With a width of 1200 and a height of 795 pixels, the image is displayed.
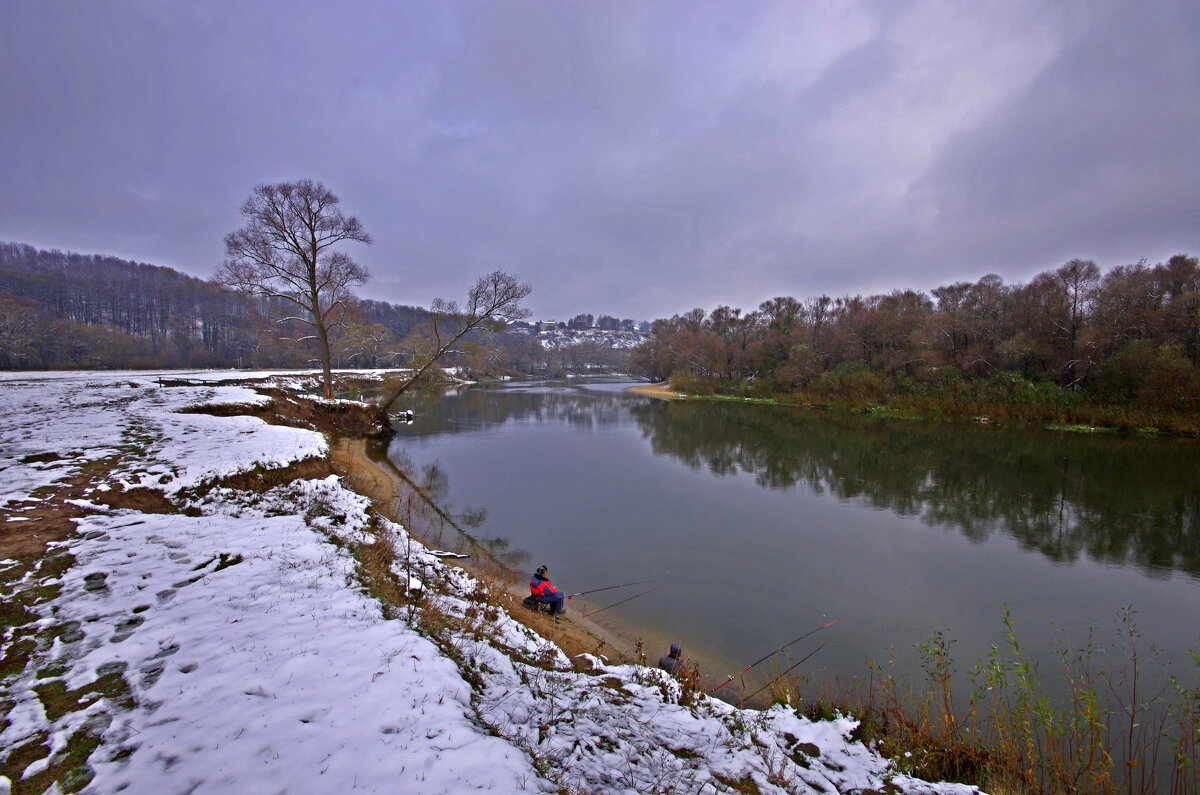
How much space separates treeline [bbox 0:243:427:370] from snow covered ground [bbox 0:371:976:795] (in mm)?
45571

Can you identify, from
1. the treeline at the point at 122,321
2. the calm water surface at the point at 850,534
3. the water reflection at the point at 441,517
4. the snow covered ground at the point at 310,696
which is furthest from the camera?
the treeline at the point at 122,321

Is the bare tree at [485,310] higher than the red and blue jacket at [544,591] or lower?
higher

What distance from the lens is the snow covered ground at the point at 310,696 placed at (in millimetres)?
2529

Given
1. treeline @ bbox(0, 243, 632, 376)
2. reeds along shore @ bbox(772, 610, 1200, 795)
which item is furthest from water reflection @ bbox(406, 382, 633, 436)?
reeds along shore @ bbox(772, 610, 1200, 795)

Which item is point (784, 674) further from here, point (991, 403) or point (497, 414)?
point (991, 403)

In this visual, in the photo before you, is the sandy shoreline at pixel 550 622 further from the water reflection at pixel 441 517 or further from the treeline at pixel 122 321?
the treeline at pixel 122 321

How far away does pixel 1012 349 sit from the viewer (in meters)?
30.5

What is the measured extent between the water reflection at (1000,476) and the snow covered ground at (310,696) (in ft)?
33.5

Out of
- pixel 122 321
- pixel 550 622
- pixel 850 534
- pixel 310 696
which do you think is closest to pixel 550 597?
pixel 550 622

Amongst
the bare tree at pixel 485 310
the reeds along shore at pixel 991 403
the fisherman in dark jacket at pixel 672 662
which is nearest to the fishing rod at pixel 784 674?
the fisherman in dark jacket at pixel 672 662

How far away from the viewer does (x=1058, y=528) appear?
10.6m

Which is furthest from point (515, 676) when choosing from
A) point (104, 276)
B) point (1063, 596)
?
point (104, 276)

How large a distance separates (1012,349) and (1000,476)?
71.3 feet

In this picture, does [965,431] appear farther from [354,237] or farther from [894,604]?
[354,237]
